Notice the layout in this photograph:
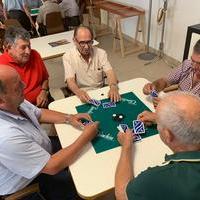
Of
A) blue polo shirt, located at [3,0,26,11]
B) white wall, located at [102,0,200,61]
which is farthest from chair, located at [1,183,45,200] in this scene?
blue polo shirt, located at [3,0,26,11]

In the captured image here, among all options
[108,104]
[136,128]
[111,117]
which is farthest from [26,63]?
[136,128]

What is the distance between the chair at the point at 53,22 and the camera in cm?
438

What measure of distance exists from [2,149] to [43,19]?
3.91 m

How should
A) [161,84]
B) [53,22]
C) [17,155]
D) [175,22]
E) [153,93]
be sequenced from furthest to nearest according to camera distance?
1. [53,22]
2. [175,22]
3. [161,84]
4. [153,93]
5. [17,155]

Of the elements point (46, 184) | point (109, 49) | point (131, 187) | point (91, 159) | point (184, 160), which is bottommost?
point (109, 49)

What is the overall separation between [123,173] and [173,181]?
374mm

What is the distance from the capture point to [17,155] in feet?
4.09

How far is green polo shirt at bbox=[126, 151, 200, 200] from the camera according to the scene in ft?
2.96

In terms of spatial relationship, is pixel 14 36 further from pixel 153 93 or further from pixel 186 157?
pixel 186 157

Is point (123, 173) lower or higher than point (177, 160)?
lower

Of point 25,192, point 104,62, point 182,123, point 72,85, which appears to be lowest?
point 25,192

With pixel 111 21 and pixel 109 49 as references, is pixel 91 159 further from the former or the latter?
pixel 111 21

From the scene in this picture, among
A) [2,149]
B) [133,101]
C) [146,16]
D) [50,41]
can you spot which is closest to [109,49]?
[146,16]

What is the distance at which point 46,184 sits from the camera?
5.35ft
